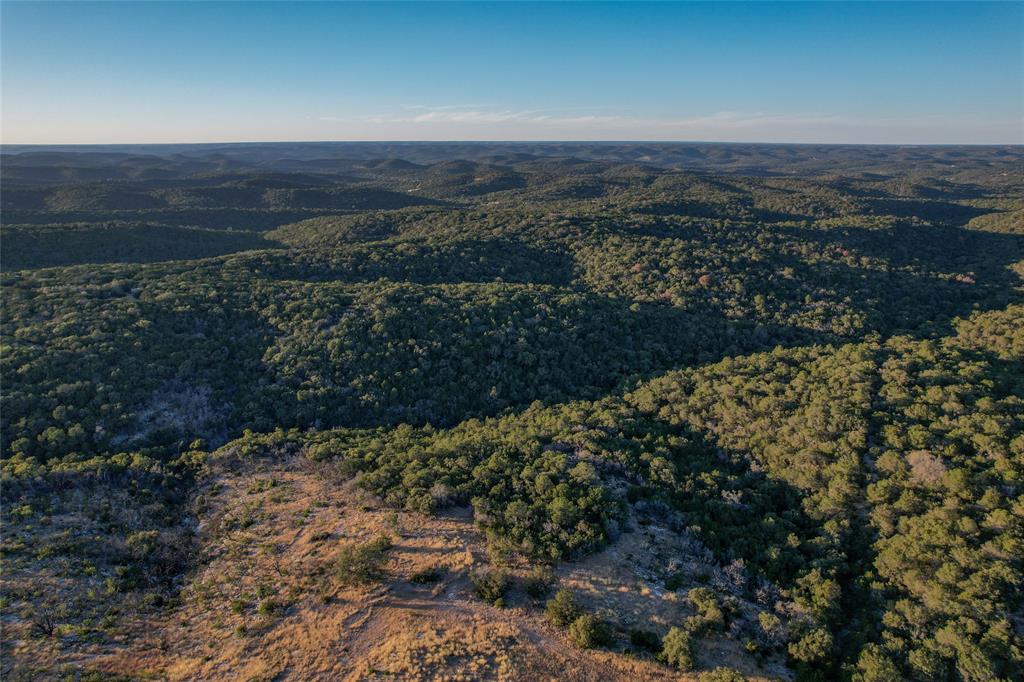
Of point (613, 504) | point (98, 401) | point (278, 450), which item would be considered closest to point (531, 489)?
point (613, 504)

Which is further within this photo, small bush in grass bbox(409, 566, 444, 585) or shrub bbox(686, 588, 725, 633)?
small bush in grass bbox(409, 566, 444, 585)

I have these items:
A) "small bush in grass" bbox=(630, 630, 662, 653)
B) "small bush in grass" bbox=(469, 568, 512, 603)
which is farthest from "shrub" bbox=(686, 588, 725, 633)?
"small bush in grass" bbox=(469, 568, 512, 603)

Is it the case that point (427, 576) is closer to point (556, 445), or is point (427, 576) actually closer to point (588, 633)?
point (588, 633)

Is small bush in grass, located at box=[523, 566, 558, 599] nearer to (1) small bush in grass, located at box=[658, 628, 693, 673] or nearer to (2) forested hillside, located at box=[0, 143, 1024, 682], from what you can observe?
(2) forested hillside, located at box=[0, 143, 1024, 682]

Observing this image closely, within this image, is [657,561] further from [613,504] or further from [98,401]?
[98,401]

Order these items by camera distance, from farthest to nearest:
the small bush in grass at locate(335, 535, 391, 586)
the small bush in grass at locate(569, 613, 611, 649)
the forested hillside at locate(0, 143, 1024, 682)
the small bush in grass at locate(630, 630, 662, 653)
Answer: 1. the small bush in grass at locate(335, 535, 391, 586)
2. the forested hillside at locate(0, 143, 1024, 682)
3. the small bush in grass at locate(630, 630, 662, 653)
4. the small bush in grass at locate(569, 613, 611, 649)

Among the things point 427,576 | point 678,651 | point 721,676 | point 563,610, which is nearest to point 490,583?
point 427,576
